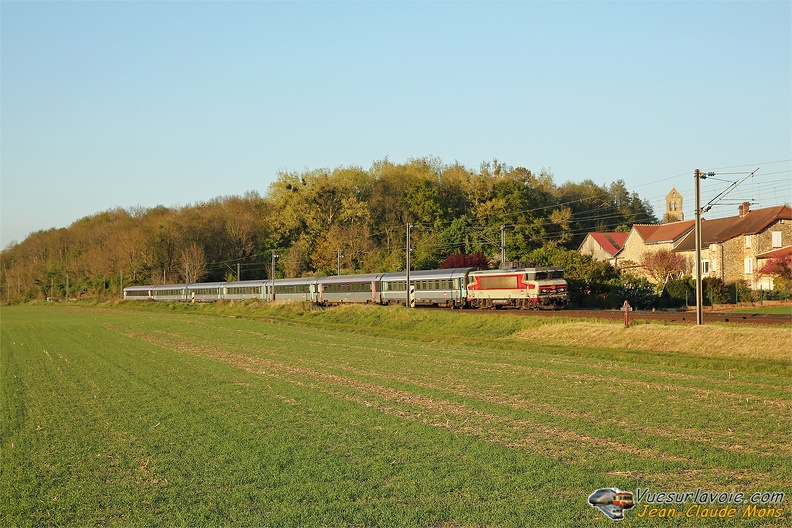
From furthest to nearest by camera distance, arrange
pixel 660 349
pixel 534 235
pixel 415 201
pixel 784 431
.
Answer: pixel 415 201
pixel 534 235
pixel 660 349
pixel 784 431

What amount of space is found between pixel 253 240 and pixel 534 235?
43.8 m

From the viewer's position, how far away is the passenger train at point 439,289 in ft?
151

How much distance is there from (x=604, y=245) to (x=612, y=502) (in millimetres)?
77565

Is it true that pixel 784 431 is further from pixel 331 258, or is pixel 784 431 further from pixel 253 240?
pixel 253 240

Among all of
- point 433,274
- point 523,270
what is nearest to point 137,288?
point 433,274

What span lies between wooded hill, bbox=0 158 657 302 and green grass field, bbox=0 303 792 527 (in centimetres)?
4091

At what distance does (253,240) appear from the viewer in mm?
107875

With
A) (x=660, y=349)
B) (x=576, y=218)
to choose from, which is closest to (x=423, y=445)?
(x=660, y=349)

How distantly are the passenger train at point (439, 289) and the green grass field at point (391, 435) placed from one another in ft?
62.7

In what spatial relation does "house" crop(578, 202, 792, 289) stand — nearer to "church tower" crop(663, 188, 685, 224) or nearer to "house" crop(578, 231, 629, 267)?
"house" crop(578, 231, 629, 267)

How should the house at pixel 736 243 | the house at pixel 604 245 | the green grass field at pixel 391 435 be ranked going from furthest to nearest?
the house at pixel 604 245, the house at pixel 736 243, the green grass field at pixel 391 435

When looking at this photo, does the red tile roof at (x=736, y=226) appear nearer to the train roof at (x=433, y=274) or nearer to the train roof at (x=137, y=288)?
the train roof at (x=433, y=274)

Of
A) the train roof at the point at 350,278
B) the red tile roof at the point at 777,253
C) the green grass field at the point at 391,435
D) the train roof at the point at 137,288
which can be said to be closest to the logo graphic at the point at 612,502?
the green grass field at the point at 391,435

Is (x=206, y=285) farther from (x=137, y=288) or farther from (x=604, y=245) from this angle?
(x=604, y=245)
